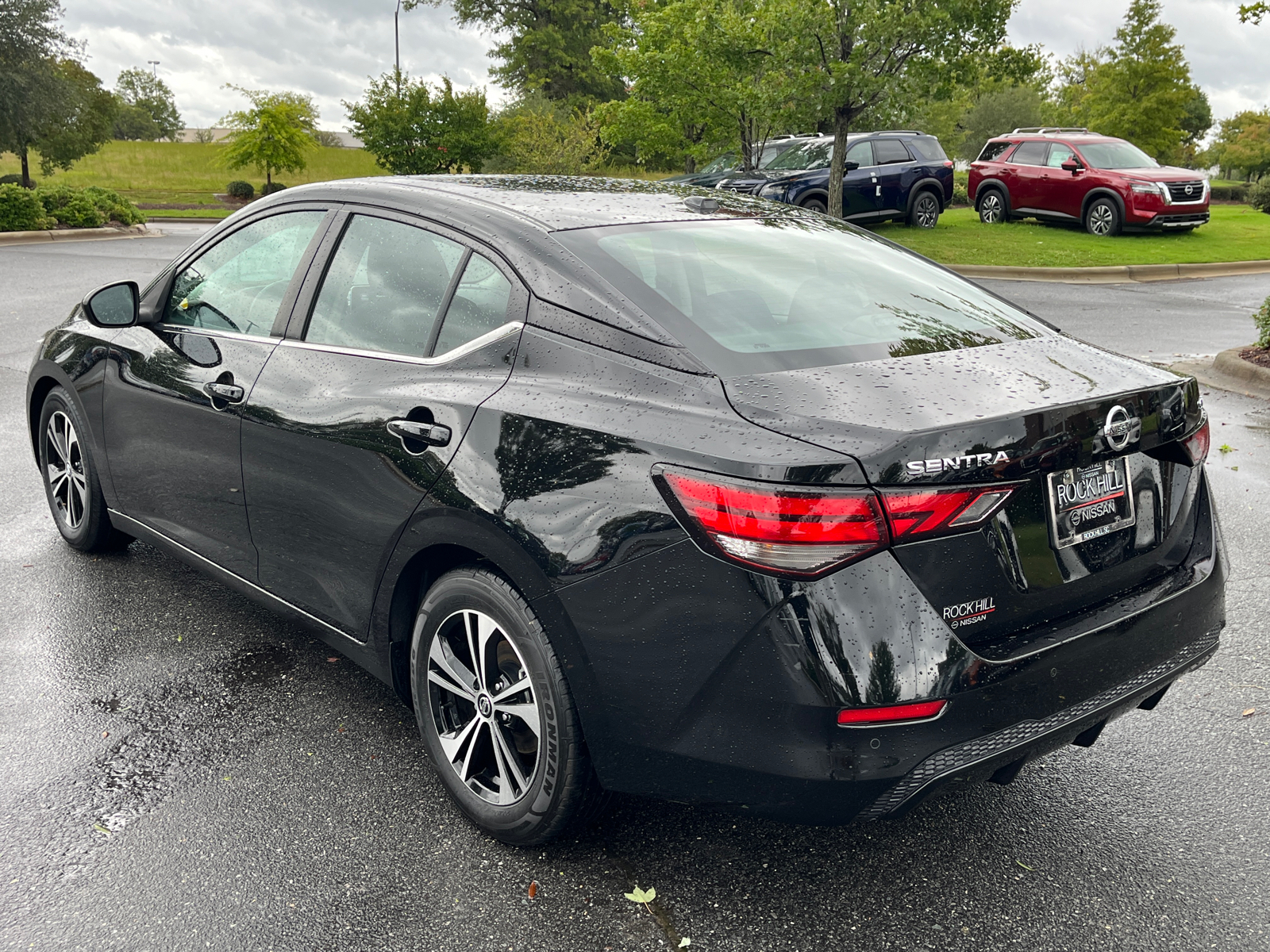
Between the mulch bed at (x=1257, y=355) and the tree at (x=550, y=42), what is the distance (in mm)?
46459

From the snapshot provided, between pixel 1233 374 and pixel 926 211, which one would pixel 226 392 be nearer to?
pixel 1233 374

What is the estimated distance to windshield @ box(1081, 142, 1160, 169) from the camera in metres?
20.9

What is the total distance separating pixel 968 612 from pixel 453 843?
5.01ft

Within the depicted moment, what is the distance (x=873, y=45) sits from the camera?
60.4 feet

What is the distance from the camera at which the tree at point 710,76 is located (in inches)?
771

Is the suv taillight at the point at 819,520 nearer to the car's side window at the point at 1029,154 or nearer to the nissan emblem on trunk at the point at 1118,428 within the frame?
the nissan emblem on trunk at the point at 1118,428

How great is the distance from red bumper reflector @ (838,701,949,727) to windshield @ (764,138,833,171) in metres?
18.6

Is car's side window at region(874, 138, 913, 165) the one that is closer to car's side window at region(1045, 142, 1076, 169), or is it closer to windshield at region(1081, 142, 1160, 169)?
car's side window at region(1045, 142, 1076, 169)

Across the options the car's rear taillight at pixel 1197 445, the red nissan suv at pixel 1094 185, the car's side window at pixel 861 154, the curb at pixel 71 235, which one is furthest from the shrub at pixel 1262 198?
the car's rear taillight at pixel 1197 445

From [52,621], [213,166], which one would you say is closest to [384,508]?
[52,621]

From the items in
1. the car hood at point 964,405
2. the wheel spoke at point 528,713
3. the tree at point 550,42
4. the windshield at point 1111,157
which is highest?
the tree at point 550,42

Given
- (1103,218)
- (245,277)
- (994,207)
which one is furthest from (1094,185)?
(245,277)

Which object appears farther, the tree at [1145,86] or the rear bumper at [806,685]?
the tree at [1145,86]

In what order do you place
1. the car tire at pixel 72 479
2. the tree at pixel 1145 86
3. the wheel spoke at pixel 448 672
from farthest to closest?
the tree at pixel 1145 86 < the car tire at pixel 72 479 < the wheel spoke at pixel 448 672
